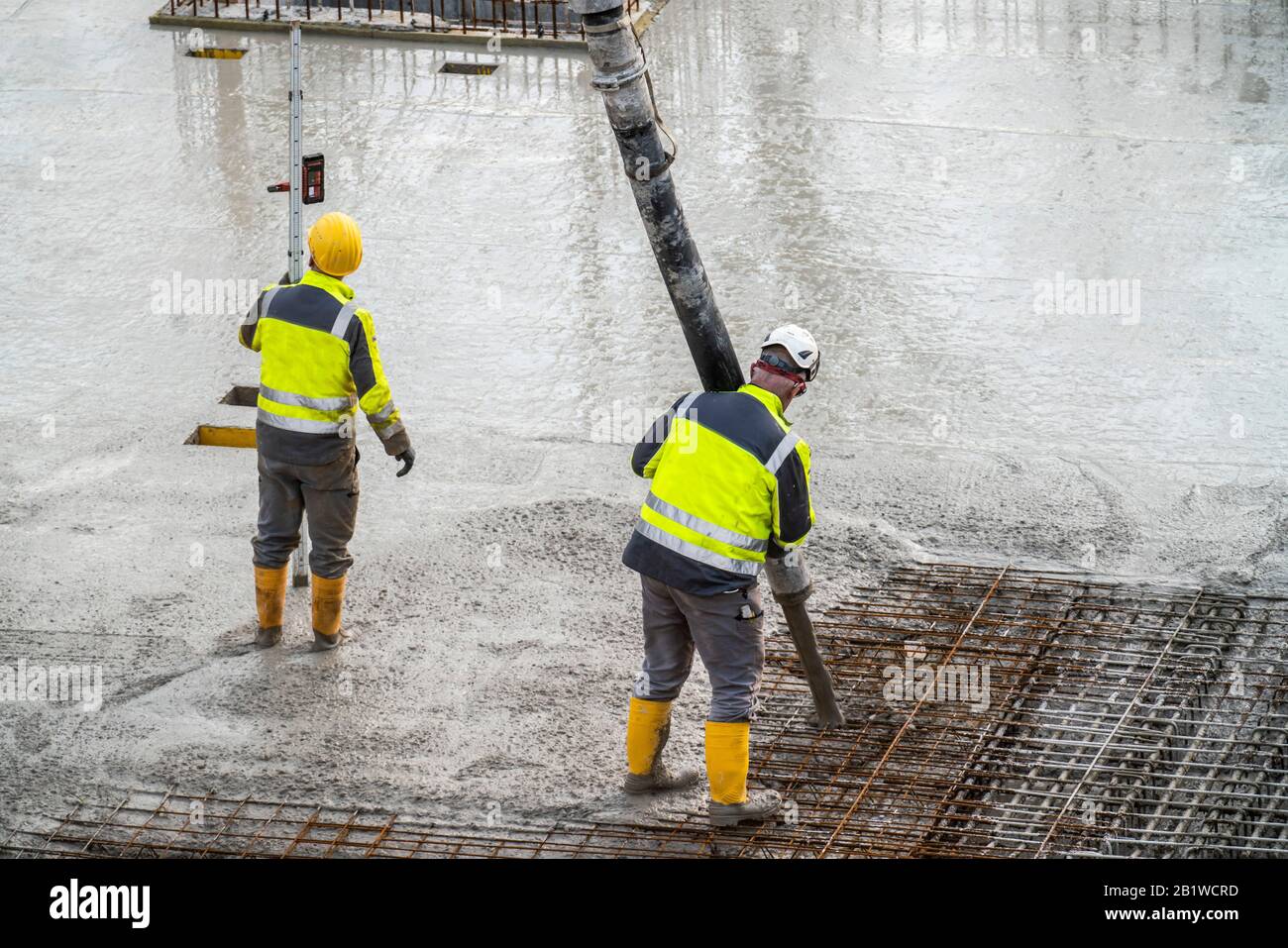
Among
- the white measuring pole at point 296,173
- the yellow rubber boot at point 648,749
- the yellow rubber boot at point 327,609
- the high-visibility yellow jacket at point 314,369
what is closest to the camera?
the yellow rubber boot at point 648,749

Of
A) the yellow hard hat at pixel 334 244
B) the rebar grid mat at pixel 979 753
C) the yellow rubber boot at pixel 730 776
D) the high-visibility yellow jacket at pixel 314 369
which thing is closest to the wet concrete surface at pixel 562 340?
the rebar grid mat at pixel 979 753

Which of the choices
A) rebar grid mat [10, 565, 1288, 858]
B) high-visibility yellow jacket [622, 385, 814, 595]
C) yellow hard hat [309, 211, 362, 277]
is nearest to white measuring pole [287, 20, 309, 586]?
yellow hard hat [309, 211, 362, 277]

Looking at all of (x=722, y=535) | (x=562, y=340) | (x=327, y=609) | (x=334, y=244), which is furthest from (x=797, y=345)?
(x=562, y=340)

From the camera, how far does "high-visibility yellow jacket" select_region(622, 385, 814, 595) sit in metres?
5.48

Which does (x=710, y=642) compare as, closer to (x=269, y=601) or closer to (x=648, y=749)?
(x=648, y=749)

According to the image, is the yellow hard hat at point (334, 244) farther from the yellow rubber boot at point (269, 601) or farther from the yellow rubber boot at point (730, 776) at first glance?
the yellow rubber boot at point (730, 776)

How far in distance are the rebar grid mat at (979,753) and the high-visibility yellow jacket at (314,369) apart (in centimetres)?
154

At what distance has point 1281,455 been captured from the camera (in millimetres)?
8625

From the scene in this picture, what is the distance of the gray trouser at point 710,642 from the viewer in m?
5.63

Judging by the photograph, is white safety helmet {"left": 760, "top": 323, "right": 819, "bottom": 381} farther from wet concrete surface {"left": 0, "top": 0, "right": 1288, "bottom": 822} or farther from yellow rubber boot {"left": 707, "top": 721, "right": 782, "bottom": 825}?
wet concrete surface {"left": 0, "top": 0, "right": 1288, "bottom": 822}

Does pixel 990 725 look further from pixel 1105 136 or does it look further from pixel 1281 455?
pixel 1105 136

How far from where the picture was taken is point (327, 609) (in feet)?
22.4

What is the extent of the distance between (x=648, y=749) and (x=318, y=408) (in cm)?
197

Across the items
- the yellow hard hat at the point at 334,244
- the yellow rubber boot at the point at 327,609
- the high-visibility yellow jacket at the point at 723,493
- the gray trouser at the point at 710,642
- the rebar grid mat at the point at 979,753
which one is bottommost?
the rebar grid mat at the point at 979,753
